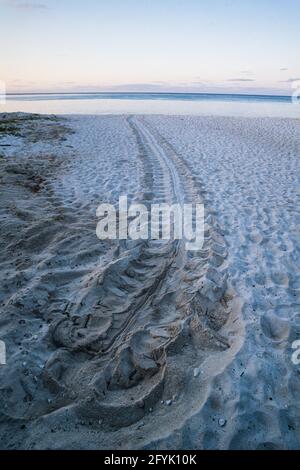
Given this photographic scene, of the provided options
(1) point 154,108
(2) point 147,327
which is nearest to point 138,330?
(2) point 147,327

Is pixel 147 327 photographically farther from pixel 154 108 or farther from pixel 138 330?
pixel 154 108

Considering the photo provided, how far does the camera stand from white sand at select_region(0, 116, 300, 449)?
2.90 m

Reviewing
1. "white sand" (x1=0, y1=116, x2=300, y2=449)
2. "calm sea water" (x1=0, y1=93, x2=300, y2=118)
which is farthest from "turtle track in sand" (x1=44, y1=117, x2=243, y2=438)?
"calm sea water" (x1=0, y1=93, x2=300, y2=118)

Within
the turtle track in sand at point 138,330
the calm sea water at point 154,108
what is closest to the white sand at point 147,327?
the turtle track in sand at point 138,330

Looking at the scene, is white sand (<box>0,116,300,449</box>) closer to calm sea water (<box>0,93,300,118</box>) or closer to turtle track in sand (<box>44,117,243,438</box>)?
turtle track in sand (<box>44,117,243,438</box>)

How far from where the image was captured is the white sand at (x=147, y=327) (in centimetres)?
290

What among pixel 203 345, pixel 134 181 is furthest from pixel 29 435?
pixel 134 181

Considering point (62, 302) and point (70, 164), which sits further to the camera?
point (70, 164)

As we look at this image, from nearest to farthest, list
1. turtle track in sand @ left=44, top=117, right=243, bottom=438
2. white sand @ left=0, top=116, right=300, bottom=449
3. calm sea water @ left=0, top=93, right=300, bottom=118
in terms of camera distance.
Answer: white sand @ left=0, top=116, right=300, bottom=449 → turtle track in sand @ left=44, top=117, right=243, bottom=438 → calm sea water @ left=0, top=93, right=300, bottom=118

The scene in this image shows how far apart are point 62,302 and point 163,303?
129 centimetres

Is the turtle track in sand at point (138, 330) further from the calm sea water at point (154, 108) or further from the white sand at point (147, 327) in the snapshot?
the calm sea water at point (154, 108)
